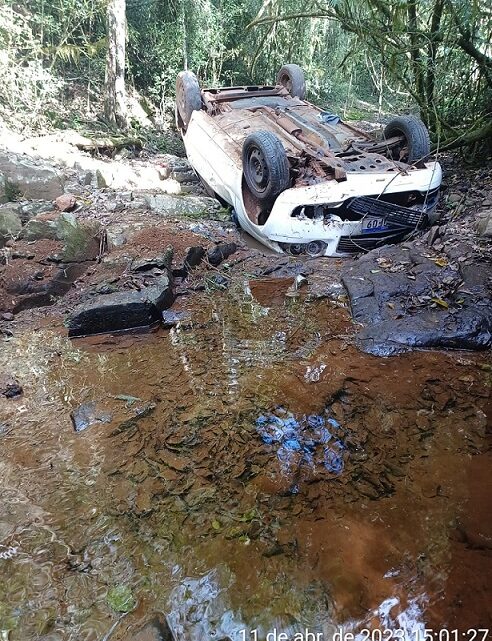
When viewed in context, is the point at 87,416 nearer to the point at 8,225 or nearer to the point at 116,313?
the point at 116,313

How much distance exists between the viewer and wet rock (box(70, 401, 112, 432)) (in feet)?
9.35

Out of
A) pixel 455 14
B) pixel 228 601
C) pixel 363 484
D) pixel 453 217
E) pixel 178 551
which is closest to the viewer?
pixel 228 601

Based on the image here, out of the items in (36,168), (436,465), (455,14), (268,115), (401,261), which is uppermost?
(455,14)

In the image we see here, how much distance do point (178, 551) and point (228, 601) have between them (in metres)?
0.32

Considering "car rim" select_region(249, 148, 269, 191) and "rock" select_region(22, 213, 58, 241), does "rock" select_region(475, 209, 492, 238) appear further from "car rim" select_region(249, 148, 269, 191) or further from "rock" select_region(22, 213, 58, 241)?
"rock" select_region(22, 213, 58, 241)

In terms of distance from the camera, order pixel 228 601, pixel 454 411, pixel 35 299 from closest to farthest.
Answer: pixel 228 601, pixel 454 411, pixel 35 299

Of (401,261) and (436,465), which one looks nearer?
(436,465)

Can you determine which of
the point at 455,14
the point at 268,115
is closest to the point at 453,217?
the point at 455,14

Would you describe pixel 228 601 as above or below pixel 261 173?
below

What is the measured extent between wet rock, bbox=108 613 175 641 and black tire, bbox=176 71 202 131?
6.81m

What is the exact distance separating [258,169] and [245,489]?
Answer: 3.63 m

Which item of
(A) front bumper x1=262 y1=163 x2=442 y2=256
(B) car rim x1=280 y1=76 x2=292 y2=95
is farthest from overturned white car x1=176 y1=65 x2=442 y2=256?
(B) car rim x1=280 y1=76 x2=292 y2=95

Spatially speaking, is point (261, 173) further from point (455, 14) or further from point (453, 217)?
point (455, 14)

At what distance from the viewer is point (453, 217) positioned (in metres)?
5.28
